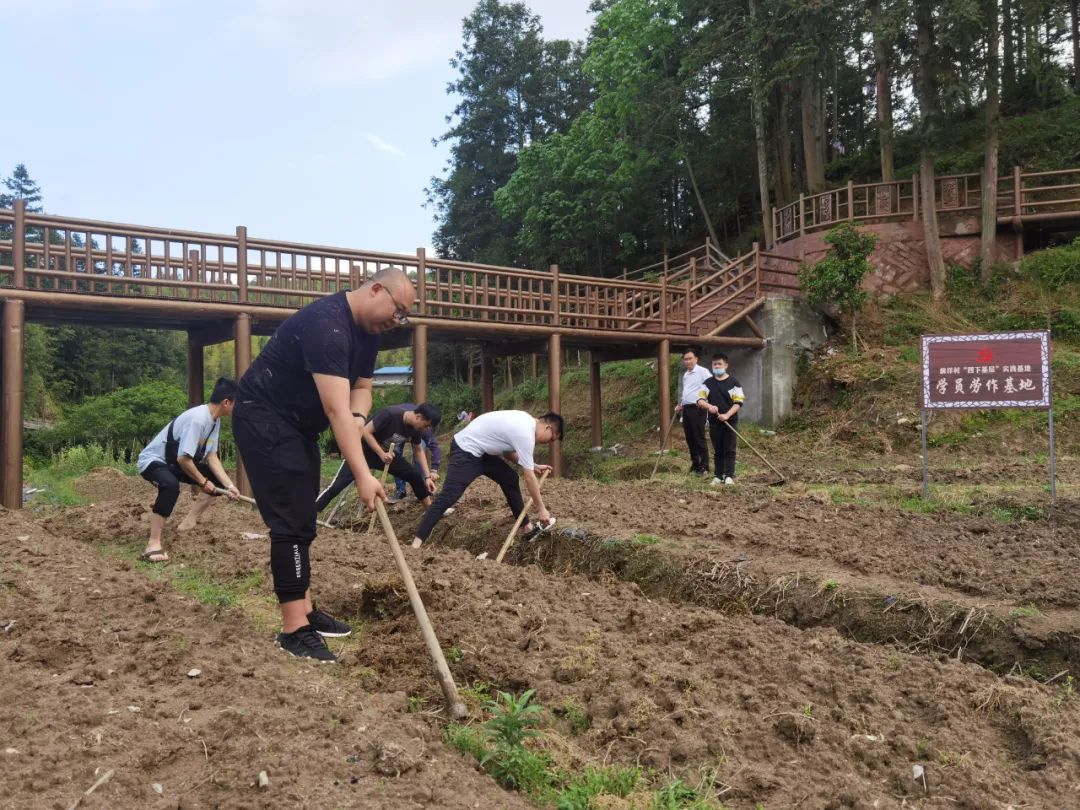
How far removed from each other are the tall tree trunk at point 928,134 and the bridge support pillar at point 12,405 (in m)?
15.9

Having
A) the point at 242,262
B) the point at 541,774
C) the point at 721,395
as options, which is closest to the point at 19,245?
the point at 242,262

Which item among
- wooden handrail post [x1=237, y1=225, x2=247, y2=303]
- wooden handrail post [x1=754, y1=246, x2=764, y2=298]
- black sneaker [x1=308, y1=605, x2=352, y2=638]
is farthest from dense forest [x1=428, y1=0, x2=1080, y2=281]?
black sneaker [x1=308, y1=605, x2=352, y2=638]

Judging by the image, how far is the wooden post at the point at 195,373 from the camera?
37.5ft

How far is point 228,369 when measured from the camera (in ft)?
155

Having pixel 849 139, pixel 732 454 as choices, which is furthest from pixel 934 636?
pixel 849 139

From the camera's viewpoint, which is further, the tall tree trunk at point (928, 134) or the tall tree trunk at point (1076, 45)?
the tall tree trunk at point (1076, 45)

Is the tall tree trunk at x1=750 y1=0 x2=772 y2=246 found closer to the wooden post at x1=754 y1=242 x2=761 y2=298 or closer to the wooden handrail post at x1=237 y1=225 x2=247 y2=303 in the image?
the wooden post at x1=754 y1=242 x2=761 y2=298

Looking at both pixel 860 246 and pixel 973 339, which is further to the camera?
pixel 860 246

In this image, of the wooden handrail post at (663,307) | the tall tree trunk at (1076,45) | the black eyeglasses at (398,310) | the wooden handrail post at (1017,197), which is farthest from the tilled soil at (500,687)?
the tall tree trunk at (1076,45)

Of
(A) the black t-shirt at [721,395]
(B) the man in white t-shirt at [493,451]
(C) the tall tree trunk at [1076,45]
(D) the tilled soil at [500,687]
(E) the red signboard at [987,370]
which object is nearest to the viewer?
(D) the tilled soil at [500,687]

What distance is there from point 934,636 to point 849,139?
33.5 m

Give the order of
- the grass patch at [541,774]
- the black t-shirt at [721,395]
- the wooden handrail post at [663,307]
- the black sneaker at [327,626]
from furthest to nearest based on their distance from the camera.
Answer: the wooden handrail post at [663,307]
the black t-shirt at [721,395]
the black sneaker at [327,626]
the grass patch at [541,774]

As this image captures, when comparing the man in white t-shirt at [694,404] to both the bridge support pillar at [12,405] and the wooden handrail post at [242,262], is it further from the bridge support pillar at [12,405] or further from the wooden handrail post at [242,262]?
the bridge support pillar at [12,405]

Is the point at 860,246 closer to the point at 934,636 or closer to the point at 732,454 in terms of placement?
the point at 732,454
